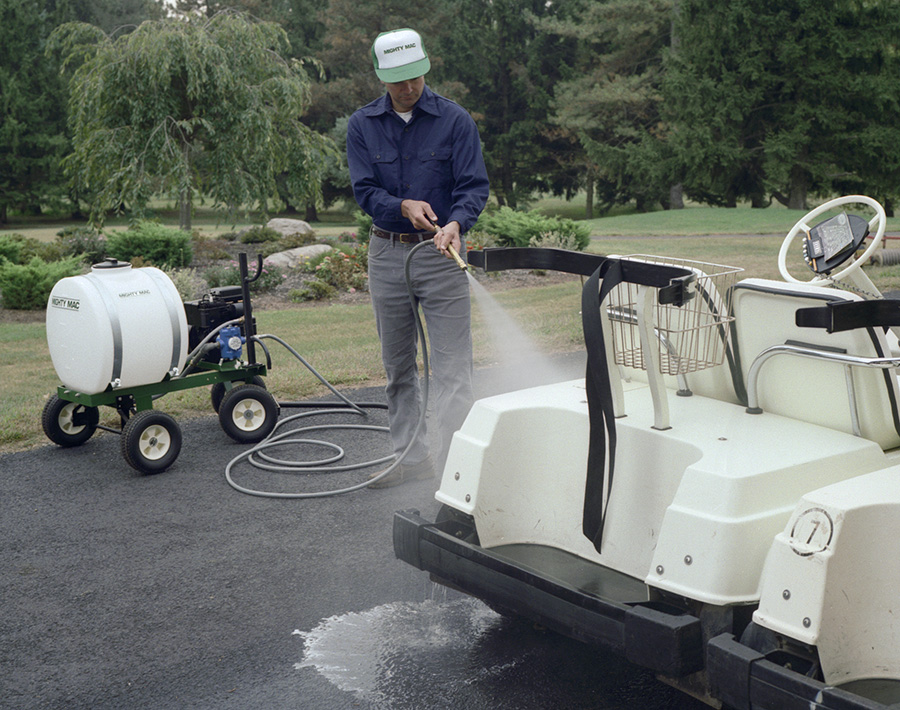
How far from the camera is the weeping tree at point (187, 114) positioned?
16.6 metres

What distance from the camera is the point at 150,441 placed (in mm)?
4891

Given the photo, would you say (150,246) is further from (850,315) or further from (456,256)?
(850,315)

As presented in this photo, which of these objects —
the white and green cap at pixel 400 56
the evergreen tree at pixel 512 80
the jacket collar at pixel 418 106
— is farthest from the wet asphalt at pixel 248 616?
the evergreen tree at pixel 512 80

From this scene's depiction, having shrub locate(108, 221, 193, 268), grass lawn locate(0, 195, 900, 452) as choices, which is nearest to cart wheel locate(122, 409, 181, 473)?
grass lawn locate(0, 195, 900, 452)

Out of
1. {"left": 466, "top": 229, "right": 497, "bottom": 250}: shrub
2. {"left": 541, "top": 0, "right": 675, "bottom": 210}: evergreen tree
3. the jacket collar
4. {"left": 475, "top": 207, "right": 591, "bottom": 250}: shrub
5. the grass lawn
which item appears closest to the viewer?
the jacket collar

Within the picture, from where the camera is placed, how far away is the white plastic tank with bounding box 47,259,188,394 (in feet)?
15.8

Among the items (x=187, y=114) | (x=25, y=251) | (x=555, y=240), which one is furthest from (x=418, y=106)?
(x=187, y=114)

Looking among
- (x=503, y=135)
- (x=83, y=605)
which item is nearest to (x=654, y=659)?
(x=83, y=605)

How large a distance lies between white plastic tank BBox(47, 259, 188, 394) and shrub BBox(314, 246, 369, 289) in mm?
7933

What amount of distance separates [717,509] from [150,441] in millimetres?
3451

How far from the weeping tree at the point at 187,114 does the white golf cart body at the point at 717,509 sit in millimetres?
15266

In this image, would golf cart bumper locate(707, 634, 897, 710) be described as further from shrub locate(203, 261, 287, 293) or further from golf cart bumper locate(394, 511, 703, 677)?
shrub locate(203, 261, 287, 293)

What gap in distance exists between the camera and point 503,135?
142 ft

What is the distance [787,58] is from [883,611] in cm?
3306
